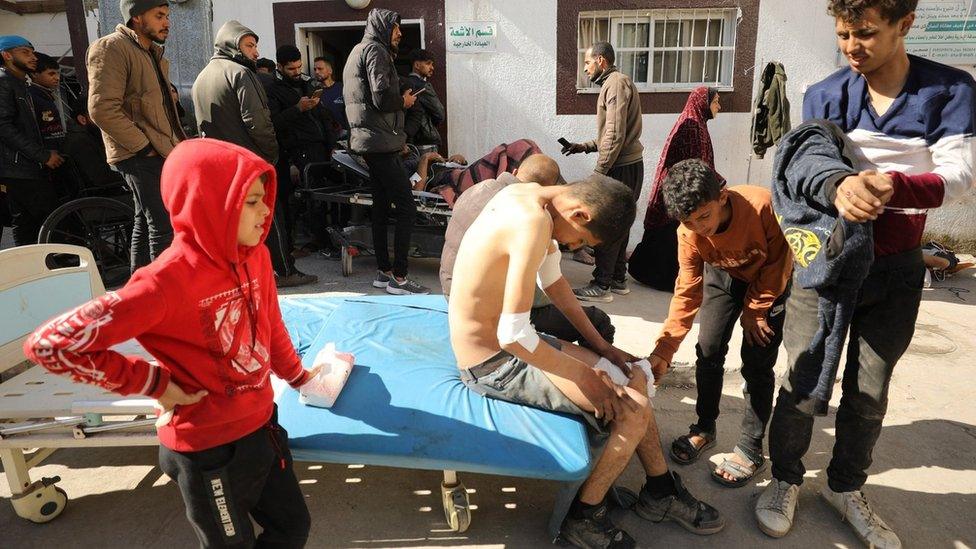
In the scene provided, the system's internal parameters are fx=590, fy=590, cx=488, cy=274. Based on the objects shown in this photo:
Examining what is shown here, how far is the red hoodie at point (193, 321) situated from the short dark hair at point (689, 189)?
1463mm

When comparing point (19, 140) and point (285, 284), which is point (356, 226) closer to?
point (285, 284)

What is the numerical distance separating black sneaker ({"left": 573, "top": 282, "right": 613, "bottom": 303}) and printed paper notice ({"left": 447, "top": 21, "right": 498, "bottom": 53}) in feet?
10.6

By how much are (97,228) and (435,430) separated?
14.1ft

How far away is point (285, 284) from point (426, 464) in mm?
3390

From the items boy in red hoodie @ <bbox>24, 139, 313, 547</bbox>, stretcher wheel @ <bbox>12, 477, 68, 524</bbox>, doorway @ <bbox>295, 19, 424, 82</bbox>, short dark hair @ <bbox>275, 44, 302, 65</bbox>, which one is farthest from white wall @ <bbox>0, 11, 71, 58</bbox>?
boy in red hoodie @ <bbox>24, 139, 313, 547</bbox>

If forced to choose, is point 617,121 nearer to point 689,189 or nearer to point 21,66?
point 689,189

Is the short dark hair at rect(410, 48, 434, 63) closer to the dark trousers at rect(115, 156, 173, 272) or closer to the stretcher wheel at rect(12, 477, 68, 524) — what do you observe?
the dark trousers at rect(115, 156, 173, 272)

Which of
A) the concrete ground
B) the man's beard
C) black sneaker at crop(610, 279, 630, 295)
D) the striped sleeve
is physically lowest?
the concrete ground

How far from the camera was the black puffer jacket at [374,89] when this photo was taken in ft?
15.1

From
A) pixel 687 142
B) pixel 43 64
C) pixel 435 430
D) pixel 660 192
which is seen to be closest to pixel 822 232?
pixel 435 430

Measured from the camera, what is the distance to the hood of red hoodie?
1536mm

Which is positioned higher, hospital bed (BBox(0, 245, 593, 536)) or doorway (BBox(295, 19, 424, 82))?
doorway (BBox(295, 19, 424, 82))

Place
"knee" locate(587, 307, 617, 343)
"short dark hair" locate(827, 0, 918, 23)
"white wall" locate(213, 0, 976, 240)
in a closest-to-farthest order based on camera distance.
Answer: "short dark hair" locate(827, 0, 918, 23) < "knee" locate(587, 307, 617, 343) < "white wall" locate(213, 0, 976, 240)

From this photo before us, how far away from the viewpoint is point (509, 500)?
8.23 feet
